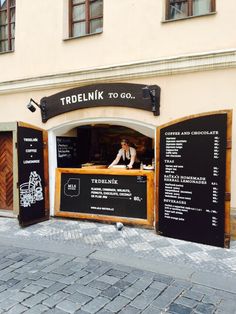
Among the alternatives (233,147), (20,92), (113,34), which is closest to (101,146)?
(20,92)

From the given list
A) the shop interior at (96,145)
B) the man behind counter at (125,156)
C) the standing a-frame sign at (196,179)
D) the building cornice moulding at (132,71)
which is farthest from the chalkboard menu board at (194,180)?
the shop interior at (96,145)

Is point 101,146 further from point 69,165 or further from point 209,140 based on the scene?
point 209,140

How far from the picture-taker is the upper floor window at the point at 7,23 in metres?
8.56

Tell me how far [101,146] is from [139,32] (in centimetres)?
373

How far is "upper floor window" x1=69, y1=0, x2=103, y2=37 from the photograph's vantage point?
7492mm

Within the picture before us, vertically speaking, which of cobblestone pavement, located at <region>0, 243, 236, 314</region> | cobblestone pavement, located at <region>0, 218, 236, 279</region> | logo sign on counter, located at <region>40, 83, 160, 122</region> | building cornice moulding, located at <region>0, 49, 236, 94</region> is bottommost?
cobblestone pavement, located at <region>0, 243, 236, 314</region>

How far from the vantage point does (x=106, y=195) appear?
7.28 metres

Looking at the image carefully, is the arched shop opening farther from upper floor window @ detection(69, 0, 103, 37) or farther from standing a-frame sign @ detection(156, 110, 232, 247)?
upper floor window @ detection(69, 0, 103, 37)

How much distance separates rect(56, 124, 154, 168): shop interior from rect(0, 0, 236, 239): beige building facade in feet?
0.92

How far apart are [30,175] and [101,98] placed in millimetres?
2361

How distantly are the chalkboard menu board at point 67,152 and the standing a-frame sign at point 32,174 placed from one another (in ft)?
1.27

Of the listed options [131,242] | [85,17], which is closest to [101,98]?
[85,17]

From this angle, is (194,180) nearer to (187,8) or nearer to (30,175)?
(187,8)

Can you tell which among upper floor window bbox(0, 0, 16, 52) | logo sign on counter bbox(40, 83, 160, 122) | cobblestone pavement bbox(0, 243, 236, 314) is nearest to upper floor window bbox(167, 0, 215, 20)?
logo sign on counter bbox(40, 83, 160, 122)
